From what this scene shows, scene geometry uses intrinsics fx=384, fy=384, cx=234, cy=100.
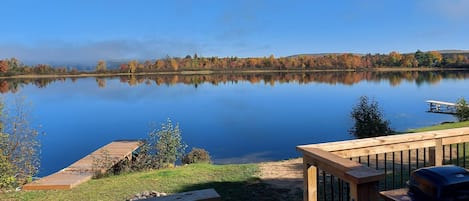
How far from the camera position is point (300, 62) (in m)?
91.6

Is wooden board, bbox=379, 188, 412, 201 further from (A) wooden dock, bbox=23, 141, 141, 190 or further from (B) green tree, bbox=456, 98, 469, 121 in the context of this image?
(B) green tree, bbox=456, 98, 469, 121

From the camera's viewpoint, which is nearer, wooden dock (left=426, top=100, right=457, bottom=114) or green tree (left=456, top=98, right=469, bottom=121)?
green tree (left=456, top=98, right=469, bottom=121)

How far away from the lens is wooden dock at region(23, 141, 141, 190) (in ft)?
23.4

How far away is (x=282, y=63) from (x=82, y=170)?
280ft

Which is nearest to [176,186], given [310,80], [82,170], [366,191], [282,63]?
[82,170]

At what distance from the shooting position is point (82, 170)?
8.52m

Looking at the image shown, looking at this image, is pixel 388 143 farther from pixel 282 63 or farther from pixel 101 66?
pixel 101 66

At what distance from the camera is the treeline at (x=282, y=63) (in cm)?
8538

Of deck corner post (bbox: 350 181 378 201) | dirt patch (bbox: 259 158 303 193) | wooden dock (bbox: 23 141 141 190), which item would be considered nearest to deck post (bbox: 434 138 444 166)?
deck corner post (bbox: 350 181 378 201)

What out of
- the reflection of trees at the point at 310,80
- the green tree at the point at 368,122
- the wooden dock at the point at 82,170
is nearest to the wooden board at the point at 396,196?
the wooden dock at the point at 82,170

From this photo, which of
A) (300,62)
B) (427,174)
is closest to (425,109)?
(427,174)

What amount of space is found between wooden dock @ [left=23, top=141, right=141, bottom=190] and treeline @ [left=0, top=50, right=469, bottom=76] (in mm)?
78376

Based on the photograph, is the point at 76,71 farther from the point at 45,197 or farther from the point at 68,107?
the point at 45,197

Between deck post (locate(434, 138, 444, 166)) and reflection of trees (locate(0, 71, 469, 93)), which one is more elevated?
deck post (locate(434, 138, 444, 166))
